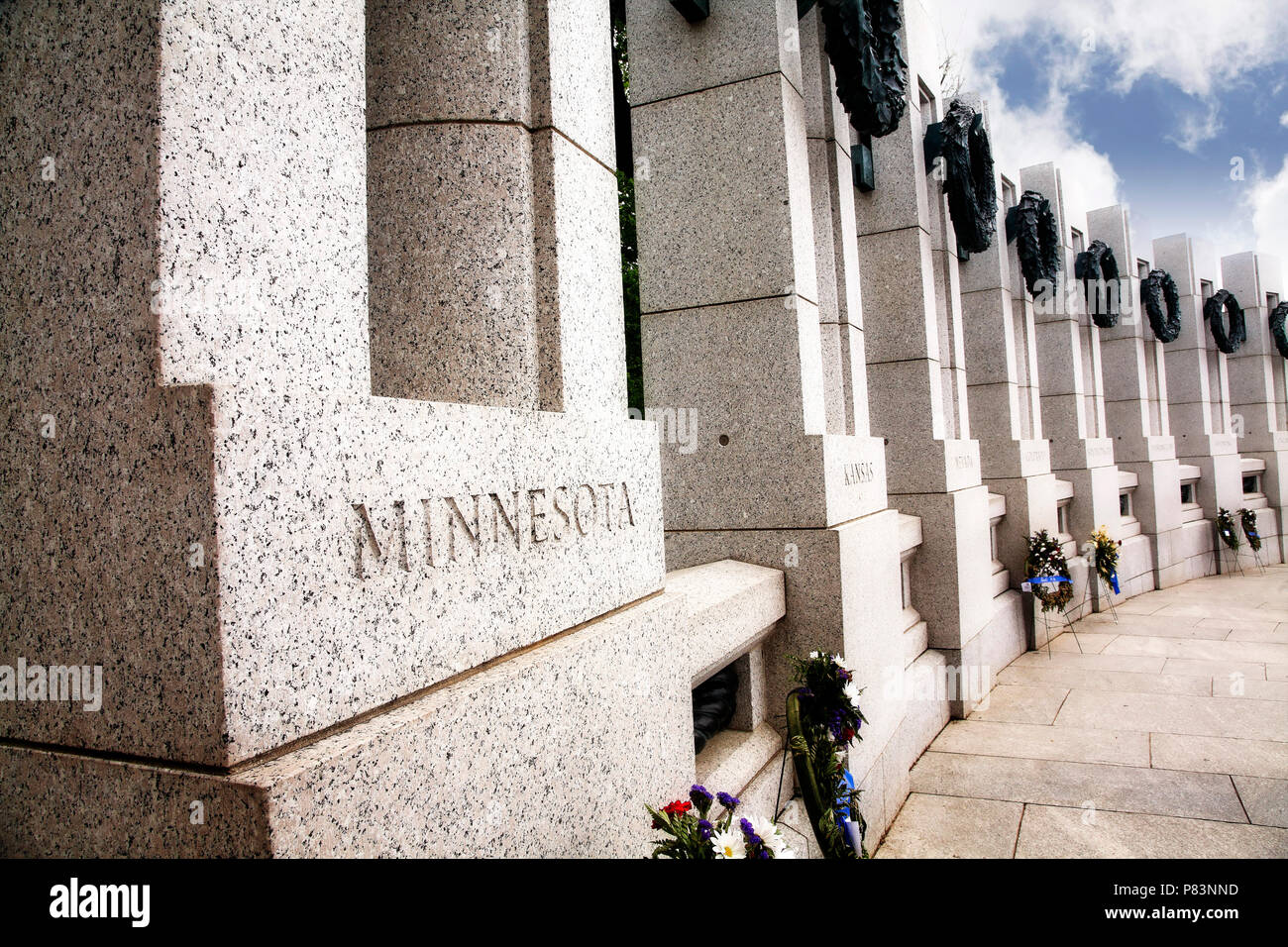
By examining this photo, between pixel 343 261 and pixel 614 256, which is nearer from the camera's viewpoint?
pixel 343 261

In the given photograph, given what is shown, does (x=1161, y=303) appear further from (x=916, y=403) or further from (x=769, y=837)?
(x=769, y=837)

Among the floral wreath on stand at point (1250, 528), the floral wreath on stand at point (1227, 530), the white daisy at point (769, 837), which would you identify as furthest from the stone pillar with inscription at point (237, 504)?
the floral wreath on stand at point (1250, 528)

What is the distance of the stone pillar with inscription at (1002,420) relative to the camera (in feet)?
35.8

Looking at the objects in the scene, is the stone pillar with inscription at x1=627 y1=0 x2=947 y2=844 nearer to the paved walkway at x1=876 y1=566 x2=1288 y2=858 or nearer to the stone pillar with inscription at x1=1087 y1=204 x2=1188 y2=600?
the paved walkway at x1=876 y1=566 x2=1288 y2=858

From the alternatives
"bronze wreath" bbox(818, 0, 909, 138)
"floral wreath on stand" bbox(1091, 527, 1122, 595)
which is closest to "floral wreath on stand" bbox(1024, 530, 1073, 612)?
"floral wreath on stand" bbox(1091, 527, 1122, 595)

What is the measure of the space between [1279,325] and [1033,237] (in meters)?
12.5

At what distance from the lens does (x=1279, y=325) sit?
20.2m

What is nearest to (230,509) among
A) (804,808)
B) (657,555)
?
(657,555)

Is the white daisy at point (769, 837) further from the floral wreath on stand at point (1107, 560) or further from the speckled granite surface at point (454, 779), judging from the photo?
the floral wreath on stand at point (1107, 560)

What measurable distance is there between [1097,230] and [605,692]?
704 inches

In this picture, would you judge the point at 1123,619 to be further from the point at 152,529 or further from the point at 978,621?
the point at 152,529

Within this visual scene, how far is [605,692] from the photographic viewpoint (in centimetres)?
263

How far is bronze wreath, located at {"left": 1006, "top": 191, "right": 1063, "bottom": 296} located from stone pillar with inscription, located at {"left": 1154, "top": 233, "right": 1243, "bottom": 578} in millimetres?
7200
